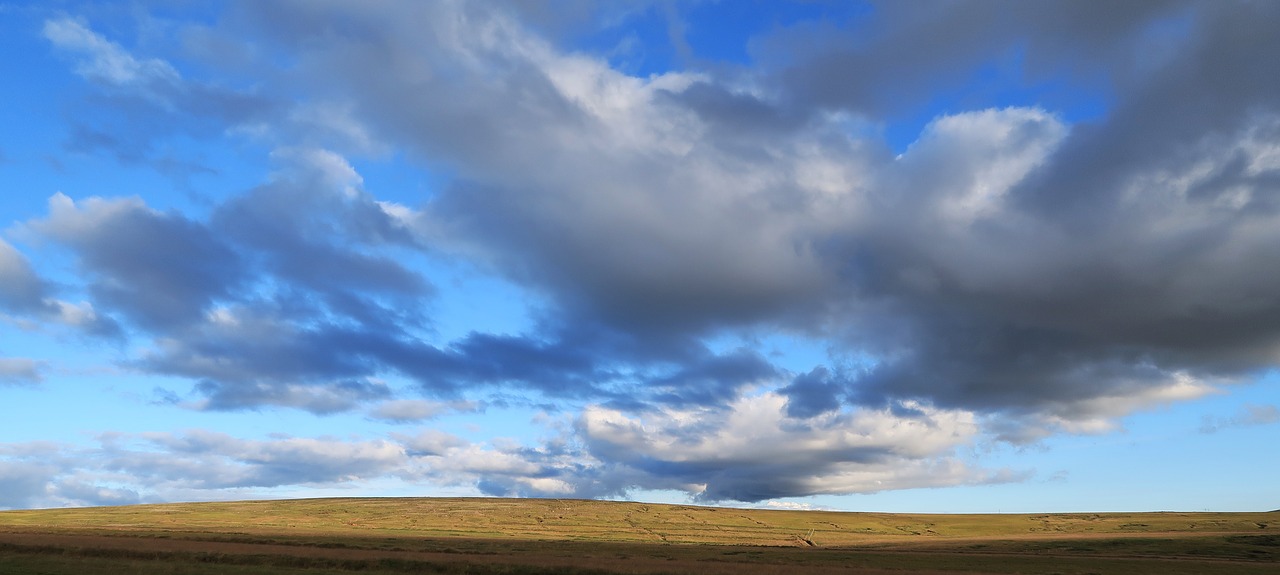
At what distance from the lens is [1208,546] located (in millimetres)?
123625

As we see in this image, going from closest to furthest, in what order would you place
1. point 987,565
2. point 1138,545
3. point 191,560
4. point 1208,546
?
point 191,560 < point 987,565 < point 1208,546 < point 1138,545

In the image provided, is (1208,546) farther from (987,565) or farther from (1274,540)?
(987,565)

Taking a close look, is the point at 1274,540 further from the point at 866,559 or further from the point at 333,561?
the point at 333,561

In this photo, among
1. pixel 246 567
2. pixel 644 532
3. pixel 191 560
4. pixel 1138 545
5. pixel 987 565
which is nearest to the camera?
pixel 246 567

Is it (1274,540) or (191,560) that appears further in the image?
(1274,540)

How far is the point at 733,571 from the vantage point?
70188 mm

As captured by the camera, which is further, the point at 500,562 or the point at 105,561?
the point at 500,562

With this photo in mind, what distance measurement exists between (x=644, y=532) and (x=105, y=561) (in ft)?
472

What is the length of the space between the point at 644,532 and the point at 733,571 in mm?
126958

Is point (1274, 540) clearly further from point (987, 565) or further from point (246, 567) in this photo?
point (246, 567)

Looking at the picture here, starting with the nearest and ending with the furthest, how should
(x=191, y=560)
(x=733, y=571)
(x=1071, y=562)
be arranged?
(x=191, y=560) < (x=733, y=571) < (x=1071, y=562)

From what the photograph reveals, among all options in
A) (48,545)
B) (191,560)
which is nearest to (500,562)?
(191,560)

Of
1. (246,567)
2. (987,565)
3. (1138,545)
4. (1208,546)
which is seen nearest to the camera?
(246,567)

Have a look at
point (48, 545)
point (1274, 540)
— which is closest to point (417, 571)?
point (48, 545)
